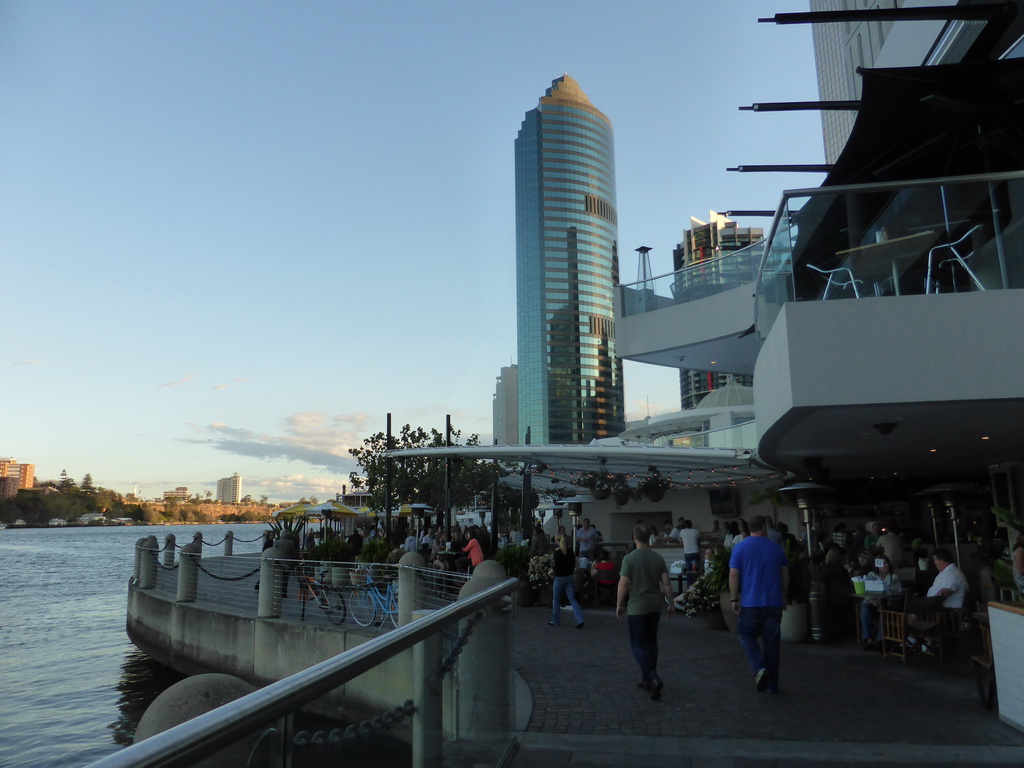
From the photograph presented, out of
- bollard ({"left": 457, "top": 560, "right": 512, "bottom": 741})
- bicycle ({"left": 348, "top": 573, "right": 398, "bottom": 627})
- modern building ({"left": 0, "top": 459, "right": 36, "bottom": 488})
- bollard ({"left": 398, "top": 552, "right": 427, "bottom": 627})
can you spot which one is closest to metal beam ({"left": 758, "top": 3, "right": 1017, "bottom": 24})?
bollard ({"left": 457, "top": 560, "right": 512, "bottom": 741})

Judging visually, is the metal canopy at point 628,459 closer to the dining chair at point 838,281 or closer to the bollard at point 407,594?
the bollard at point 407,594

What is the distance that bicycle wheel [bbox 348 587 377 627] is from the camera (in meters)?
12.6

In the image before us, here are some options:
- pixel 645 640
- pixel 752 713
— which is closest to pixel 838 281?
pixel 645 640

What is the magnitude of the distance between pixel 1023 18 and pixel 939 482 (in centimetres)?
1335

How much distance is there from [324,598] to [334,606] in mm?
384

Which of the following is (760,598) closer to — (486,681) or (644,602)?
(644,602)

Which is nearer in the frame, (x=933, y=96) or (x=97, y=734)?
(x=933, y=96)

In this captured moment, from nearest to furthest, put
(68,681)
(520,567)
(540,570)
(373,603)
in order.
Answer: (373,603), (540,570), (520,567), (68,681)

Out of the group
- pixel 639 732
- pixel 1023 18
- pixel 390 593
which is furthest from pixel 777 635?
pixel 1023 18

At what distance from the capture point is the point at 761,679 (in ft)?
23.3

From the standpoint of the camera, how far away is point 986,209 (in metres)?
8.61

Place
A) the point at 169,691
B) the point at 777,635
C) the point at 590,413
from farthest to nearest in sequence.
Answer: the point at 590,413
the point at 777,635
the point at 169,691

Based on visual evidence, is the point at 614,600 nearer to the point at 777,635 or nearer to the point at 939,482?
the point at 777,635

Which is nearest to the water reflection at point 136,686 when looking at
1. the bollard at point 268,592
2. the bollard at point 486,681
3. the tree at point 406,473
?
the bollard at point 268,592
